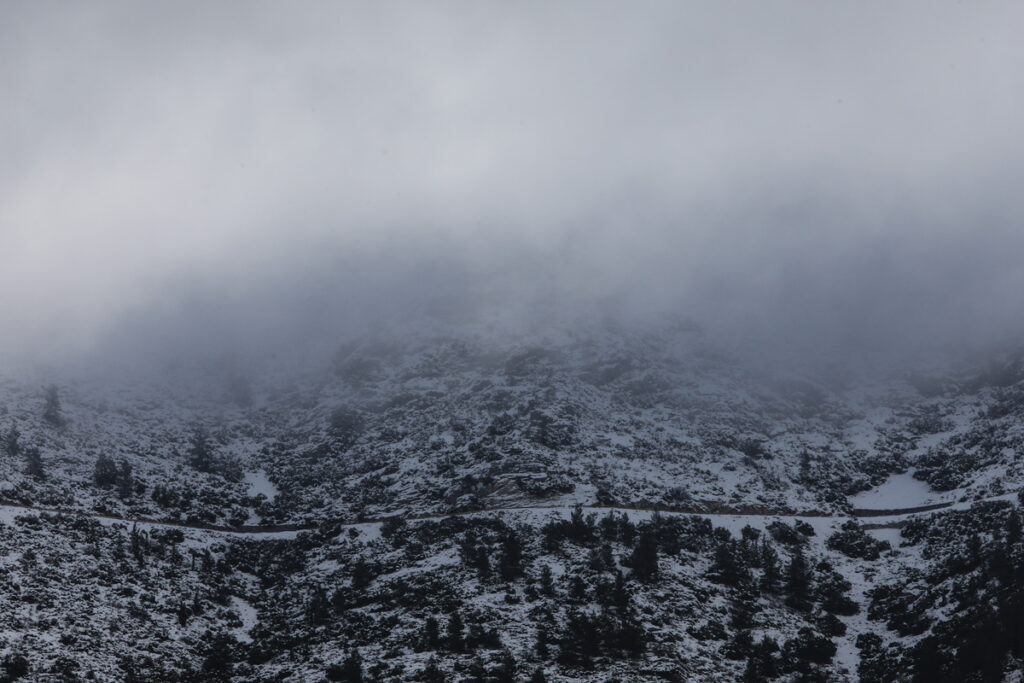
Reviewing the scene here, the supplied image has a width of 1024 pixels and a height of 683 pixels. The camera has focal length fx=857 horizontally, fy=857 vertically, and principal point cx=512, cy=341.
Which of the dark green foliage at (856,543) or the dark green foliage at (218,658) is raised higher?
the dark green foliage at (856,543)

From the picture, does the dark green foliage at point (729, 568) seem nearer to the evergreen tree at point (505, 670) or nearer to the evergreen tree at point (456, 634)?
the evergreen tree at point (505, 670)

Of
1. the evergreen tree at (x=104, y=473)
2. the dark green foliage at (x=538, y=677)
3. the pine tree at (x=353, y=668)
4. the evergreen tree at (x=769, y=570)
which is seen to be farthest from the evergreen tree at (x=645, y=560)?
the evergreen tree at (x=104, y=473)

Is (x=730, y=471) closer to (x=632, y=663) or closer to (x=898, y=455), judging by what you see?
(x=898, y=455)

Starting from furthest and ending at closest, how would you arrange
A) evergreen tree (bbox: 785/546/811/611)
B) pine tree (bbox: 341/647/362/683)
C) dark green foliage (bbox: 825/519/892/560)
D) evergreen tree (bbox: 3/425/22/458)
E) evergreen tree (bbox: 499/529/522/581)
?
1. evergreen tree (bbox: 3/425/22/458)
2. dark green foliage (bbox: 825/519/892/560)
3. evergreen tree (bbox: 499/529/522/581)
4. evergreen tree (bbox: 785/546/811/611)
5. pine tree (bbox: 341/647/362/683)

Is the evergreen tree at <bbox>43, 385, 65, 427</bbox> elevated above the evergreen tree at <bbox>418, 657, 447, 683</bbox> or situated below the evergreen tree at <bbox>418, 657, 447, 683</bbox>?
above

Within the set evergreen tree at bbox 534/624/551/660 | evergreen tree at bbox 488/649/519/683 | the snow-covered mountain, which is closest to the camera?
evergreen tree at bbox 488/649/519/683

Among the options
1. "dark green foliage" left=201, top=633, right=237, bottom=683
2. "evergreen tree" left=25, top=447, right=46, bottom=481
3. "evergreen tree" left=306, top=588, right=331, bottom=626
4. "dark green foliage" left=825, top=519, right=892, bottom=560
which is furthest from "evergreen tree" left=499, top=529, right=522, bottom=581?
"evergreen tree" left=25, top=447, right=46, bottom=481

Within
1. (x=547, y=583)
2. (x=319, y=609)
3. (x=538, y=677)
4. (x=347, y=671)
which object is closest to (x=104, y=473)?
(x=319, y=609)

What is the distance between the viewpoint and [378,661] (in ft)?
158

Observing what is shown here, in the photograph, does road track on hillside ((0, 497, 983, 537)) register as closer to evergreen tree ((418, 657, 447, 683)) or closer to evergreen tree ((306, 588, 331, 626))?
evergreen tree ((306, 588, 331, 626))

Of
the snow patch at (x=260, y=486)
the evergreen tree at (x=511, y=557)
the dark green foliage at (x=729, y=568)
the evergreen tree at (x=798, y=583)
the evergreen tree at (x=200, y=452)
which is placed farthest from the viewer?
the evergreen tree at (x=200, y=452)

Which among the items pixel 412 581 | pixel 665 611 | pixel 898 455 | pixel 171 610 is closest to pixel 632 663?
pixel 665 611

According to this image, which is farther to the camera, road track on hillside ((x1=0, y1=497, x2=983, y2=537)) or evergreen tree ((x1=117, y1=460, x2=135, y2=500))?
evergreen tree ((x1=117, y1=460, x2=135, y2=500))

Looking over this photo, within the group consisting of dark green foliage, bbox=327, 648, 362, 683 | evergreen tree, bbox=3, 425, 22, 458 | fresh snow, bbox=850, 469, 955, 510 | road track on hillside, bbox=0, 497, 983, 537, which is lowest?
dark green foliage, bbox=327, 648, 362, 683
